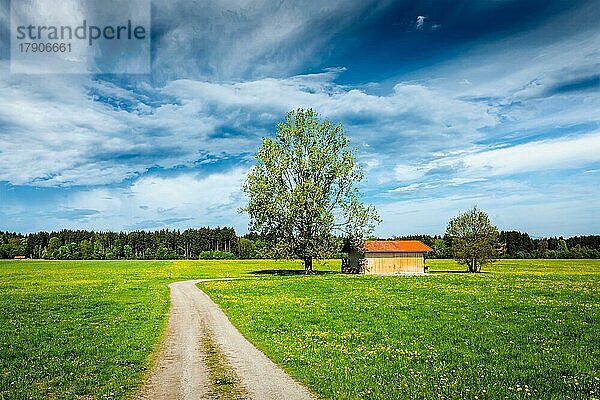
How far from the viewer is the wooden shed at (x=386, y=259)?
78.3m

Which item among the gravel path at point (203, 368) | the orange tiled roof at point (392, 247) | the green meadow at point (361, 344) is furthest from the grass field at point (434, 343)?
the orange tiled roof at point (392, 247)

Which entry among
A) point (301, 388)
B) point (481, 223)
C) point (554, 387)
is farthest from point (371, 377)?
point (481, 223)

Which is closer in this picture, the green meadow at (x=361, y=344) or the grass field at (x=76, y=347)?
the green meadow at (x=361, y=344)

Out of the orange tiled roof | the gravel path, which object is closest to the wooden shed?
the orange tiled roof

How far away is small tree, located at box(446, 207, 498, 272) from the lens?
87.2 meters

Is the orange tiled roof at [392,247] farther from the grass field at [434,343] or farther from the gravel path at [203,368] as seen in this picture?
the gravel path at [203,368]

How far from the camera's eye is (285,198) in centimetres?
6825

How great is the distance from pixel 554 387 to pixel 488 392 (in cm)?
189

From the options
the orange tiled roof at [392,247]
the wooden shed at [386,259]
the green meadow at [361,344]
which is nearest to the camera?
the green meadow at [361,344]

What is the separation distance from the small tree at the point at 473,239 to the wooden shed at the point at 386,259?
11327mm

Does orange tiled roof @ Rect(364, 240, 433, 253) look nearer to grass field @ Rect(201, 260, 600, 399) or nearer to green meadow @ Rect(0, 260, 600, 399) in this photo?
grass field @ Rect(201, 260, 600, 399)

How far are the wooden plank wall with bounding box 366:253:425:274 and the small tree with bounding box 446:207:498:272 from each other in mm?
12569

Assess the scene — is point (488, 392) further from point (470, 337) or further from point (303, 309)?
point (303, 309)

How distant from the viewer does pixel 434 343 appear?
721 inches
